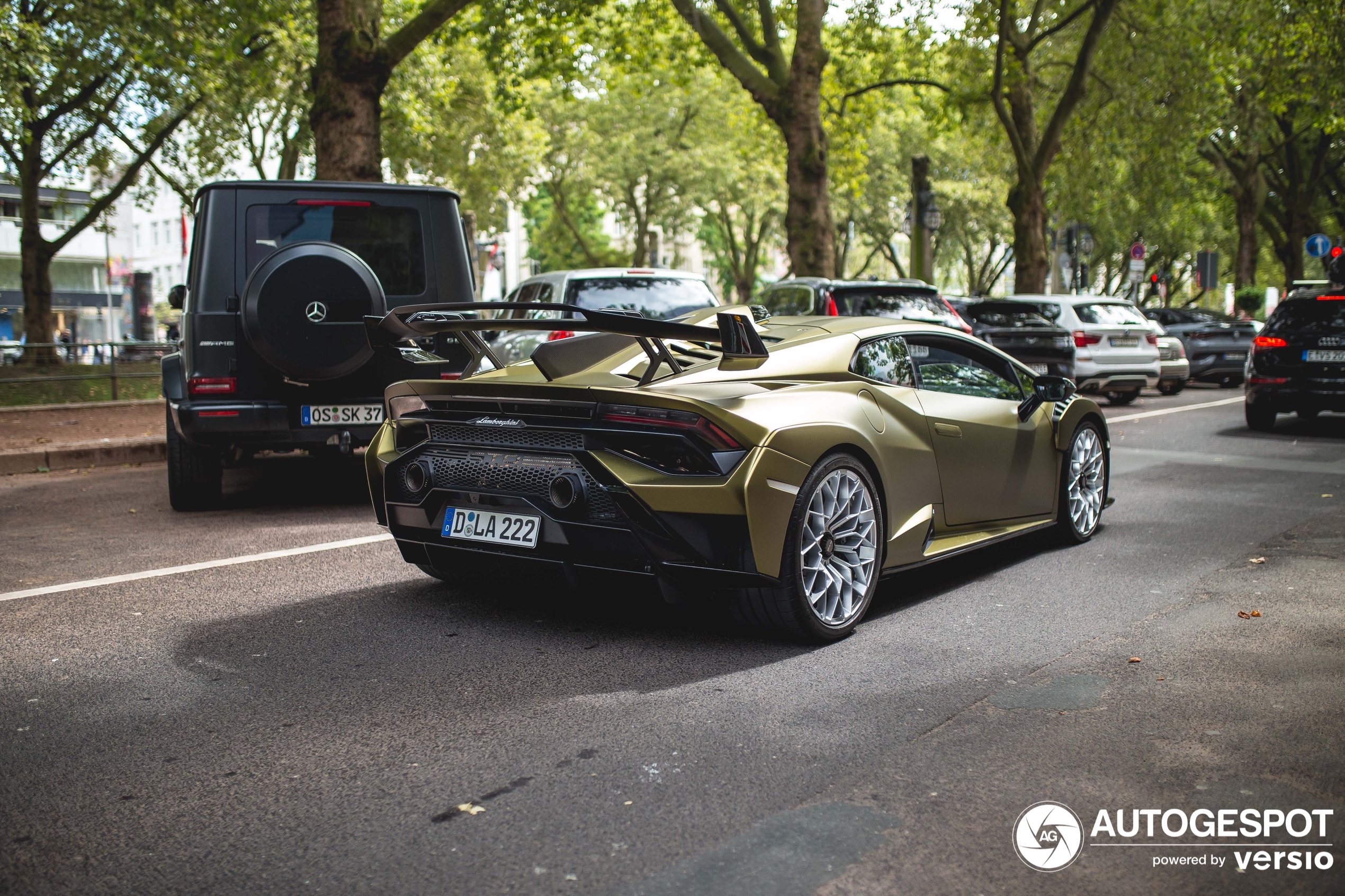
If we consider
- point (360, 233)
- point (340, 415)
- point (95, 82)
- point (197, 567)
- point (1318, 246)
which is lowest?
point (197, 567)

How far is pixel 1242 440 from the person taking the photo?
12.6m

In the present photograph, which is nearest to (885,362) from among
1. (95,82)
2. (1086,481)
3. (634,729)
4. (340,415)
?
(1086,481)

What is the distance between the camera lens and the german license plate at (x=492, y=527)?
15.3 feet

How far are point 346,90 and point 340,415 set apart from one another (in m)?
7.24

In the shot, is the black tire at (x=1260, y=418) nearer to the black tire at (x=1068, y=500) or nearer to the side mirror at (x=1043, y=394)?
the black tire at (x=1068, y=500)

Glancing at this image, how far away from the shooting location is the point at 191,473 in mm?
8219

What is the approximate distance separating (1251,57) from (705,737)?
95.2ft

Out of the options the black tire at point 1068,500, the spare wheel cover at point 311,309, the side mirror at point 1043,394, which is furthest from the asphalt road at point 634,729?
the spare wheel cover at point 311,309

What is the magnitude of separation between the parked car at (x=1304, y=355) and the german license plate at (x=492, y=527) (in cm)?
1091

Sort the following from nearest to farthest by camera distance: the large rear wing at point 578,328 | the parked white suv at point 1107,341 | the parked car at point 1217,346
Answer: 1. the large rear wing at point 578,328
2. the parked white suv at point 1107,341
3. the parked car at point 1217,346

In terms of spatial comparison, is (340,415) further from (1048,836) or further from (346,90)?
(346,90)

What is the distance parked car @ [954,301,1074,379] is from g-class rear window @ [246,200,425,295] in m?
10.6

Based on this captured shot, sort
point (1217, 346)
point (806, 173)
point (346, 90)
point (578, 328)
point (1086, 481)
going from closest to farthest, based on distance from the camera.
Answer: point (578, 328) → point (1086, 481) → point (346, 90) → point (806, 173) → point (1217, 346)

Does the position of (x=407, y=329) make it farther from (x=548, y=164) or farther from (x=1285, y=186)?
(x=1285, y=186)
